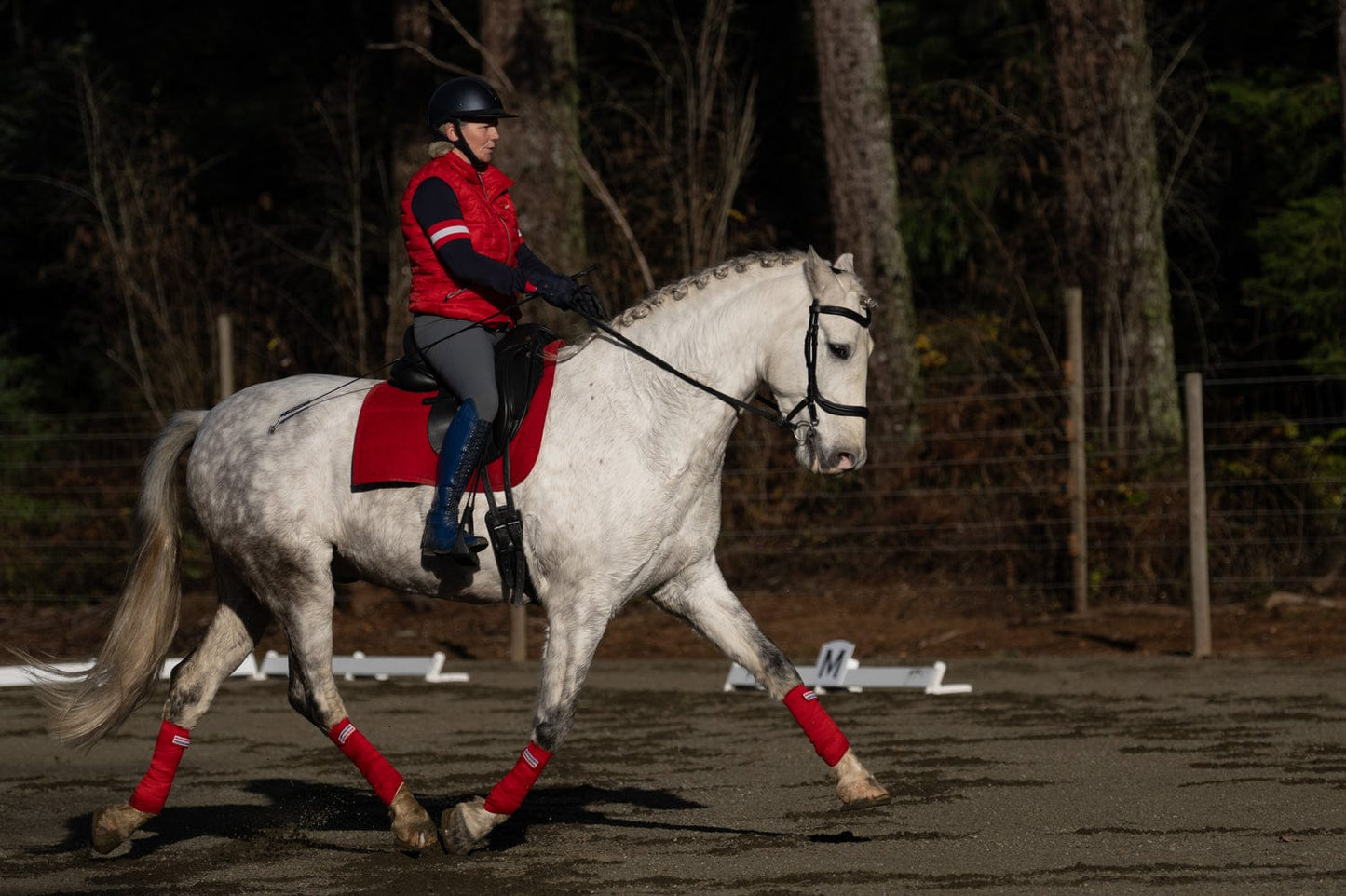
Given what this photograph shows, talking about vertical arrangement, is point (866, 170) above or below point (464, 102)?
above

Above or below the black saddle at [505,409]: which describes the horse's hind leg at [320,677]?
below

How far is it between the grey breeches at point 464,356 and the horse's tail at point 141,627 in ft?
4.83

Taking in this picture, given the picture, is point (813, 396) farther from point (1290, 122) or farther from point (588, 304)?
point (1290, 122)

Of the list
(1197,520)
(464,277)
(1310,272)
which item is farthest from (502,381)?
(1310,272)

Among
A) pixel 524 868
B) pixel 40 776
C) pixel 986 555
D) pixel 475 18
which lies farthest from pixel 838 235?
pixel 524 868

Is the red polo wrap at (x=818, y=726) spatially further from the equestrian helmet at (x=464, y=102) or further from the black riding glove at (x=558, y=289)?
the equestrian helmet at (x=464, y=102)

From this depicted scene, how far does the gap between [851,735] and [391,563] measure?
3563 mm

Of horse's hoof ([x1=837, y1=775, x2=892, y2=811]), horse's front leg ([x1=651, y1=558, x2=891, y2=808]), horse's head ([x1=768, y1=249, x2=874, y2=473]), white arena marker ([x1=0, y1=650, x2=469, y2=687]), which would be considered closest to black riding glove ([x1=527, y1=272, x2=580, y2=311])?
horse's head ([x1=768, y1=249, x2=874, y2=473])

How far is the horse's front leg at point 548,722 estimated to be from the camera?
663cm

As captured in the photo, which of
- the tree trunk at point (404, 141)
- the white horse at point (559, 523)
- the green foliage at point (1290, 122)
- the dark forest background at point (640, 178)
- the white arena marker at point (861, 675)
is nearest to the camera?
the white horse at point (559, 523)

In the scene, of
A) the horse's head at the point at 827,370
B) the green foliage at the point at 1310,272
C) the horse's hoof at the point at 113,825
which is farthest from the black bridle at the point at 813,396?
the green foliage at the point at 1310,272

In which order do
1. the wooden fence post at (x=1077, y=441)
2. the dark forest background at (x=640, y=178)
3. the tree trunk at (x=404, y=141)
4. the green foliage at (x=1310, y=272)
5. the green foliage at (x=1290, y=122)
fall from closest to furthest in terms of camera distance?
the wooden fence post at (x=1077, y=441) → the green foliage at (x=1310, y=272) → the tree trunk at (x=404, y=141) → the dark forest background at (x=640, y=178) → the green foliage at (x=1290, y=122)

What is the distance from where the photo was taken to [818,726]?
6.79m

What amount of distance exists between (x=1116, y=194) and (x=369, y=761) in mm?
11091
